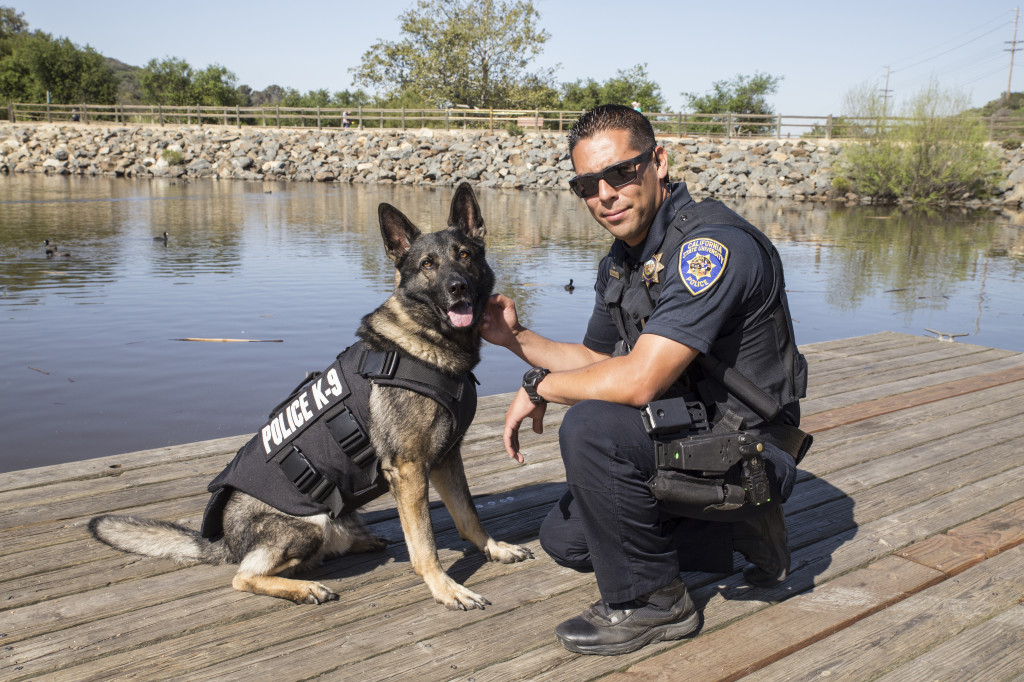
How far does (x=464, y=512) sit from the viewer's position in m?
2.94

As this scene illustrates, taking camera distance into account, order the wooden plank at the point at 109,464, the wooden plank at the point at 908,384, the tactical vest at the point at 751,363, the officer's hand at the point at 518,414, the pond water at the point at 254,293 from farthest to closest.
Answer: the pond water at the point at 254,293, the wooden plank at the point at 908,384, the wooden plank at the point at 109,464, the officer's hand at the point at 518,414, the tactical vest at the point at 751,363

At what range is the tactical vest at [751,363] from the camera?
7.89ft

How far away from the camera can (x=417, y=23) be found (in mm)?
49688

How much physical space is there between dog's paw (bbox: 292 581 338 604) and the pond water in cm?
318

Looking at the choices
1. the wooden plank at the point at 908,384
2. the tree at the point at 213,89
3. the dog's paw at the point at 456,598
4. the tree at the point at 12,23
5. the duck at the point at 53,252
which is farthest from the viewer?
the tree at the point at 12,23

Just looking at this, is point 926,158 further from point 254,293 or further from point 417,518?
point 417,518

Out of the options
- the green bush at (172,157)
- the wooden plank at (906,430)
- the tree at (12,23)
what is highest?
the tree at (12,23)

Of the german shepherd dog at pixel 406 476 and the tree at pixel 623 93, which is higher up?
the tree at pixel 623 93

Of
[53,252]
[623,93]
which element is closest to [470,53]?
[623,93]

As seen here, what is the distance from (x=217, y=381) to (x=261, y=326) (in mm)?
1898

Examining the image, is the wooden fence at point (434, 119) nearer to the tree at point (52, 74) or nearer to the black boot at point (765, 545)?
the tree at point (52, 74)

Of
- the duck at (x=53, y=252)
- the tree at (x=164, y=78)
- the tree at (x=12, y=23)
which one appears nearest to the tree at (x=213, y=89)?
the tree at (x=164, y=78)

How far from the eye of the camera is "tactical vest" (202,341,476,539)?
8.47 feet

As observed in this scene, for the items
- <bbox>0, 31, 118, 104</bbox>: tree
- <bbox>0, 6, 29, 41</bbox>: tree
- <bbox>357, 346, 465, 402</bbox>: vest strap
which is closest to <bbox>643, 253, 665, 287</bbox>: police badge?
<bbox>357, 346, 465, 402</bbox>: vest strap
